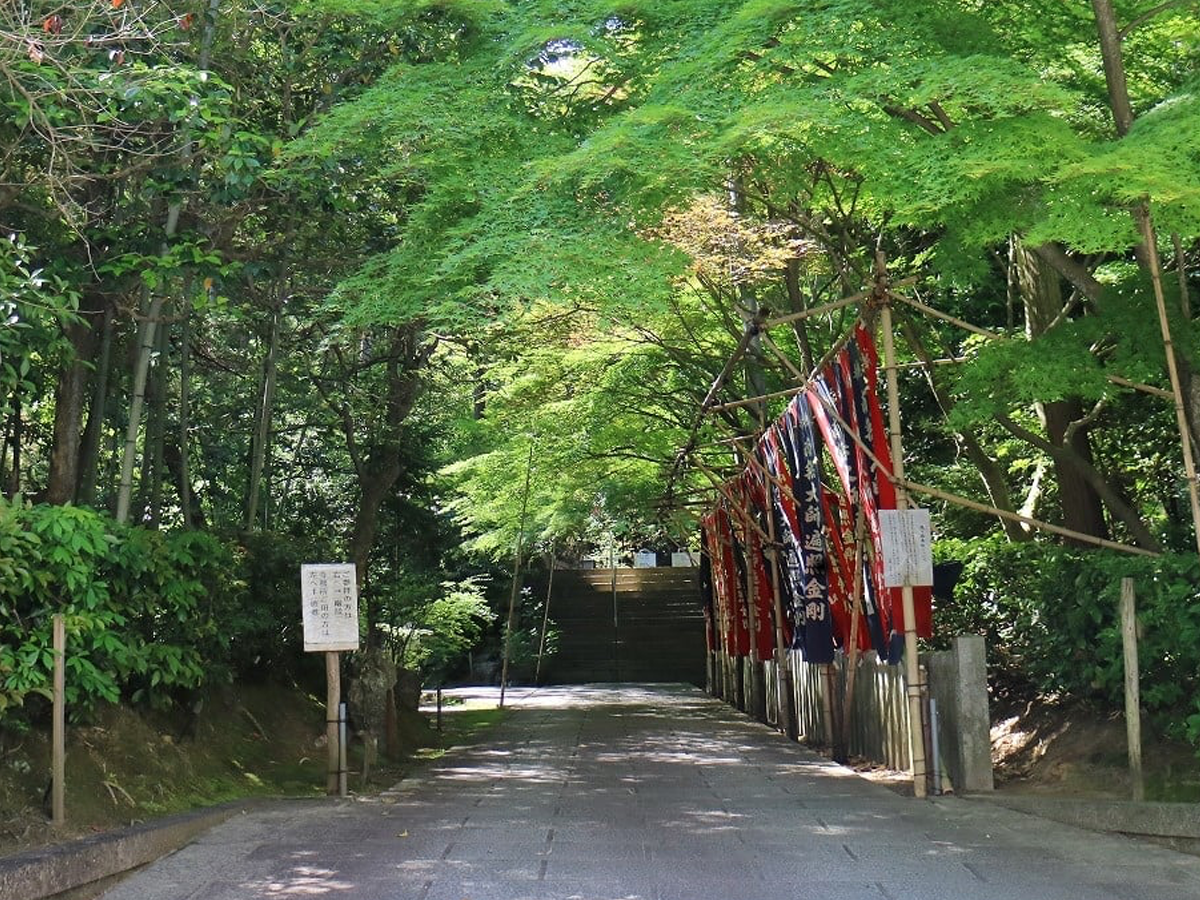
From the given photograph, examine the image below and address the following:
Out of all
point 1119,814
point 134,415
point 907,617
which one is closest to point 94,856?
point 134,415

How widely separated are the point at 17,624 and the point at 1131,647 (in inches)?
283

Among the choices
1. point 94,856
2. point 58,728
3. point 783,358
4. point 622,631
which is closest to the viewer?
point 94,856

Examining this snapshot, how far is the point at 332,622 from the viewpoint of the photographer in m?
10.7

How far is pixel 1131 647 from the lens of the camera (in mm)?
8562

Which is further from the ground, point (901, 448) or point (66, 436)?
point (66, 436)

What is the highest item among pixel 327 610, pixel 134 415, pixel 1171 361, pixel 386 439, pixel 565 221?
pixel 565 221

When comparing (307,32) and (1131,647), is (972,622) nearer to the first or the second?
(1131,647)

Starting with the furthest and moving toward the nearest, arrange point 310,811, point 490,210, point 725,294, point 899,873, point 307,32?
point 725,294, point 307,32, point 310,811, point 490,210, point 899,873

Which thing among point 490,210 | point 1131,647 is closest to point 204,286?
point 490,210

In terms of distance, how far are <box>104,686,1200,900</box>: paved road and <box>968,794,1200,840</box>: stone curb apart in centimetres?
29

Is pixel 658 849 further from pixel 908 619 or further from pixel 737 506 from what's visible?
pixel 737 506

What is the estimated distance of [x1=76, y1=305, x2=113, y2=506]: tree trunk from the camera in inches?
417

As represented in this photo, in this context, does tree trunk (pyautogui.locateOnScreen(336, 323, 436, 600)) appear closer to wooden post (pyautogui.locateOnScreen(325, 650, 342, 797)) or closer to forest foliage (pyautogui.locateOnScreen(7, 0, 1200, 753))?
forest foliage (pyautogui.locateOnScreen(7, 0, 1200, 753))

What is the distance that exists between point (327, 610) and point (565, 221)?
4.04 metres
